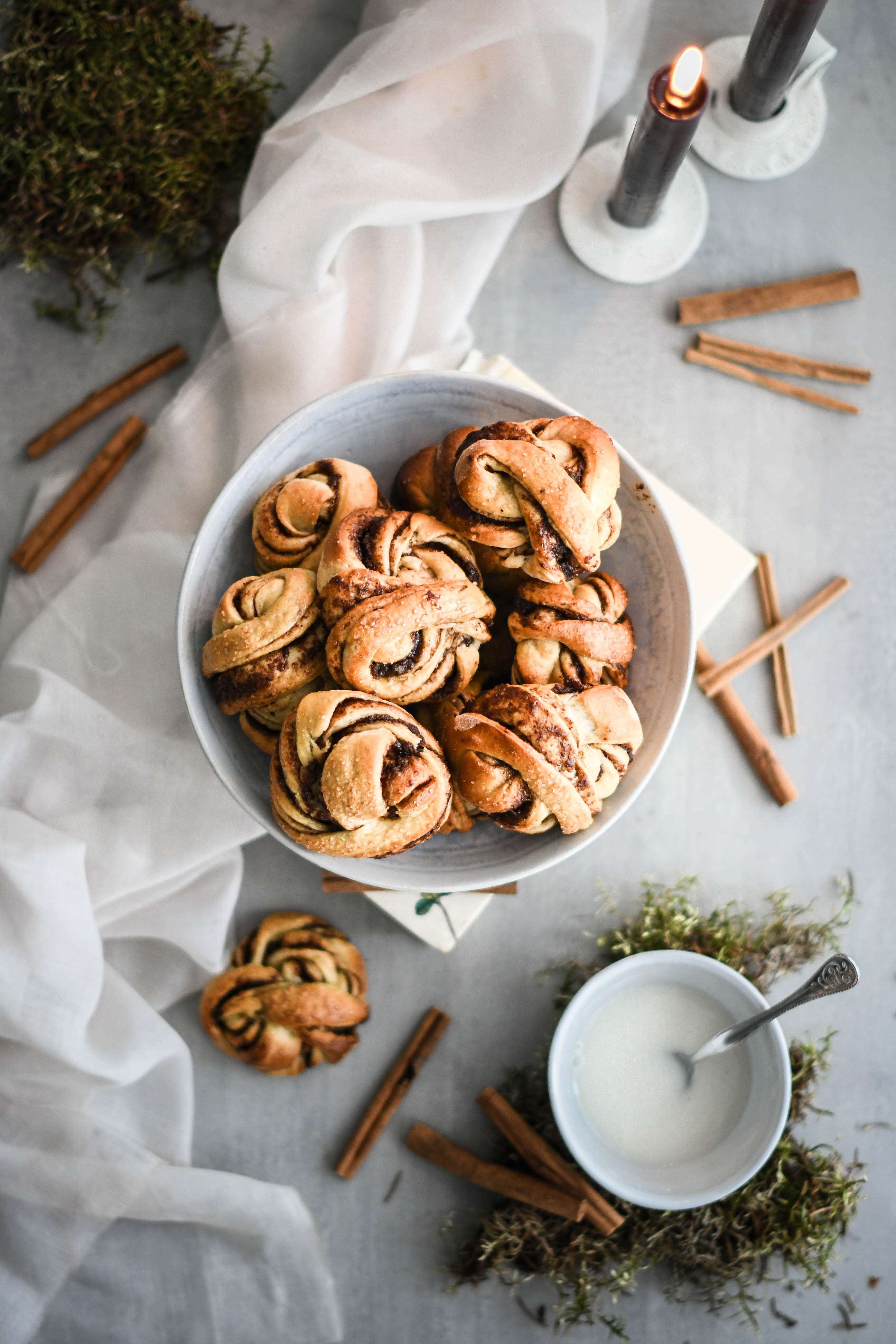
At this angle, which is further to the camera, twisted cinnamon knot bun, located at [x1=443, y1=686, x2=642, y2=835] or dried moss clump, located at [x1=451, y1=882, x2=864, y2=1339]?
dried moss clump, located at [x1=451, y1=882, x2=864, y2=1339]

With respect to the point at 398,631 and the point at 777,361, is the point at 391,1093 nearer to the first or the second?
the point at 398,631

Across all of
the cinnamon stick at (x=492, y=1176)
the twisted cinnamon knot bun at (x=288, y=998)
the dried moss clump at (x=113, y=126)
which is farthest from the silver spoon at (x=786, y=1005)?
the dried moss clump at (x=113, y=126)

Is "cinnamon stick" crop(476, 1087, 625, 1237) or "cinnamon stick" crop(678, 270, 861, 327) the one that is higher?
"cinnamon stick" crop(678, 270, 861, 327)

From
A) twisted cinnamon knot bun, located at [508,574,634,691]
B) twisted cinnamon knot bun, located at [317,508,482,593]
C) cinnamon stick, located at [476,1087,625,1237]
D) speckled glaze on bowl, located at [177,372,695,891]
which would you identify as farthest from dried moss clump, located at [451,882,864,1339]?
twisted cinnamon knot bun, located at [317,508,482,593]

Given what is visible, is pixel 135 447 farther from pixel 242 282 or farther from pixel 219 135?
pixel 219 135

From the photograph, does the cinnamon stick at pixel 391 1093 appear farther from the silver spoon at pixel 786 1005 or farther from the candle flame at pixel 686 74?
the candle flame at pixel 686 74

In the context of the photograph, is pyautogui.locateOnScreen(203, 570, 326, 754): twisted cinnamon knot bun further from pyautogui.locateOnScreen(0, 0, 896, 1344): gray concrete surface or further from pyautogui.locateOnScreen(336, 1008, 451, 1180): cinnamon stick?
pyautogui.locateOnScreen(336, 1008, 451, 1180): cinnamon stick
